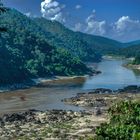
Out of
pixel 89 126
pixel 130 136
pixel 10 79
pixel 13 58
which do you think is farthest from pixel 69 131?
pixel 13 58

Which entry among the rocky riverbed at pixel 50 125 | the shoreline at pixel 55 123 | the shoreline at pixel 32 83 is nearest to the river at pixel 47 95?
the shoreline at pixel 32 83

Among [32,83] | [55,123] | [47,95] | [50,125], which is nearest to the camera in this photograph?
[50,125]

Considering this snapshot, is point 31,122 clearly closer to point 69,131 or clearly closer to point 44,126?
point 44,126

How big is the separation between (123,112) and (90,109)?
25.2 m

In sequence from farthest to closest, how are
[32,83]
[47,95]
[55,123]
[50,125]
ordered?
1. [32,83]
2. [47,95]
3. [55,123]
4. [50,125]

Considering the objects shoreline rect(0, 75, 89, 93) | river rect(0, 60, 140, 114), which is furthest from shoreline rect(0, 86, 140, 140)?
shoreline rect(0, 75, 89, 93)

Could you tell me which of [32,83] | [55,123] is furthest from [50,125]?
[32,83]

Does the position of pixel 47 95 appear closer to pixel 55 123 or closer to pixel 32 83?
pixel 32 83

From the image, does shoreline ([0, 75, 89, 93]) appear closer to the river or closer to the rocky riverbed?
the river

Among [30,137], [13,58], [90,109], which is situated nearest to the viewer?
[30,137]

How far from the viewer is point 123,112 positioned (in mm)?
80312

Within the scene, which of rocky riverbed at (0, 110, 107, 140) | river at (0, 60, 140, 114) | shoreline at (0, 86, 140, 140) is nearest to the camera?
rocky riverbed at (0, 110, 107, 140)

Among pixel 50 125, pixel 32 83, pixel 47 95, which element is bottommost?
pixel 50 125

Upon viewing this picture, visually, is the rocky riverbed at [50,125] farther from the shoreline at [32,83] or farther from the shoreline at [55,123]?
the shoreline at [32,83]
